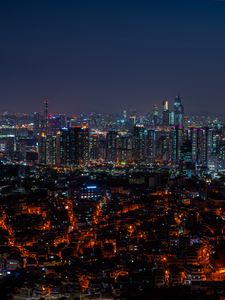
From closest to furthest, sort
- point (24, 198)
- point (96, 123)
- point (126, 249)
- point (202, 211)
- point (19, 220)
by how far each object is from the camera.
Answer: point (126, 249)
point (19, 220)
point (202, 211)
point (24, 198)
point (96, 123)

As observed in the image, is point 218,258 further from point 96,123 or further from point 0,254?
point 96,123

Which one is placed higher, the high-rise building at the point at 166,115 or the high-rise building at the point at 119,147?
the high-rise building at the point at 166,115

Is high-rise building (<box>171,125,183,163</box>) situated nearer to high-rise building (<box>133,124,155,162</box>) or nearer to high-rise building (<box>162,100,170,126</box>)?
high-rise building (<box>133,124,155,162</box>)

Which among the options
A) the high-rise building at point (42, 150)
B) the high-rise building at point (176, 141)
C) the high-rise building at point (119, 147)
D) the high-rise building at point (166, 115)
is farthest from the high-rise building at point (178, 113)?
the high-rise building at point (42, 150)

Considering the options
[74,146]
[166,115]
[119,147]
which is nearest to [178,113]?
[166,115]

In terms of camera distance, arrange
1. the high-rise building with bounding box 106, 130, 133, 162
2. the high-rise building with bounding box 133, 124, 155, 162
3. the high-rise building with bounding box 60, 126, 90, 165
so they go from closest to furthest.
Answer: the high-rise building with bounding box 60, 126, 90, 165, the high-rise building with bounding box 106, 130, 133, 162, the high-rise building with bounding box 133, 124, 155, 162

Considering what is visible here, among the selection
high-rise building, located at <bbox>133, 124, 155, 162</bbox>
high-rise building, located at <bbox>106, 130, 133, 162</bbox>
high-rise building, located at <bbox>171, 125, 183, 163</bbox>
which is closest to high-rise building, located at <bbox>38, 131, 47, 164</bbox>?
high-rise building, located at <bbox>106, 130, 133, 162</bbox>

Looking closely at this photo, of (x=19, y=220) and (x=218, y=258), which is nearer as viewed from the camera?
(x=218, y=258)

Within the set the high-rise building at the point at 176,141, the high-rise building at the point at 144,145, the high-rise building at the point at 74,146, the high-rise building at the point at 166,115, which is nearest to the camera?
the high-rise building at the point at 74,146

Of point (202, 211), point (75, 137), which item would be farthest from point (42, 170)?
point (202, 211)

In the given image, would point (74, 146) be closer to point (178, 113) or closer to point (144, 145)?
point (144, 145)

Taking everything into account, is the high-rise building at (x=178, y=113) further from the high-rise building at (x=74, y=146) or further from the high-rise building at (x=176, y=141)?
the high-rise building at (x=74, y=146)
